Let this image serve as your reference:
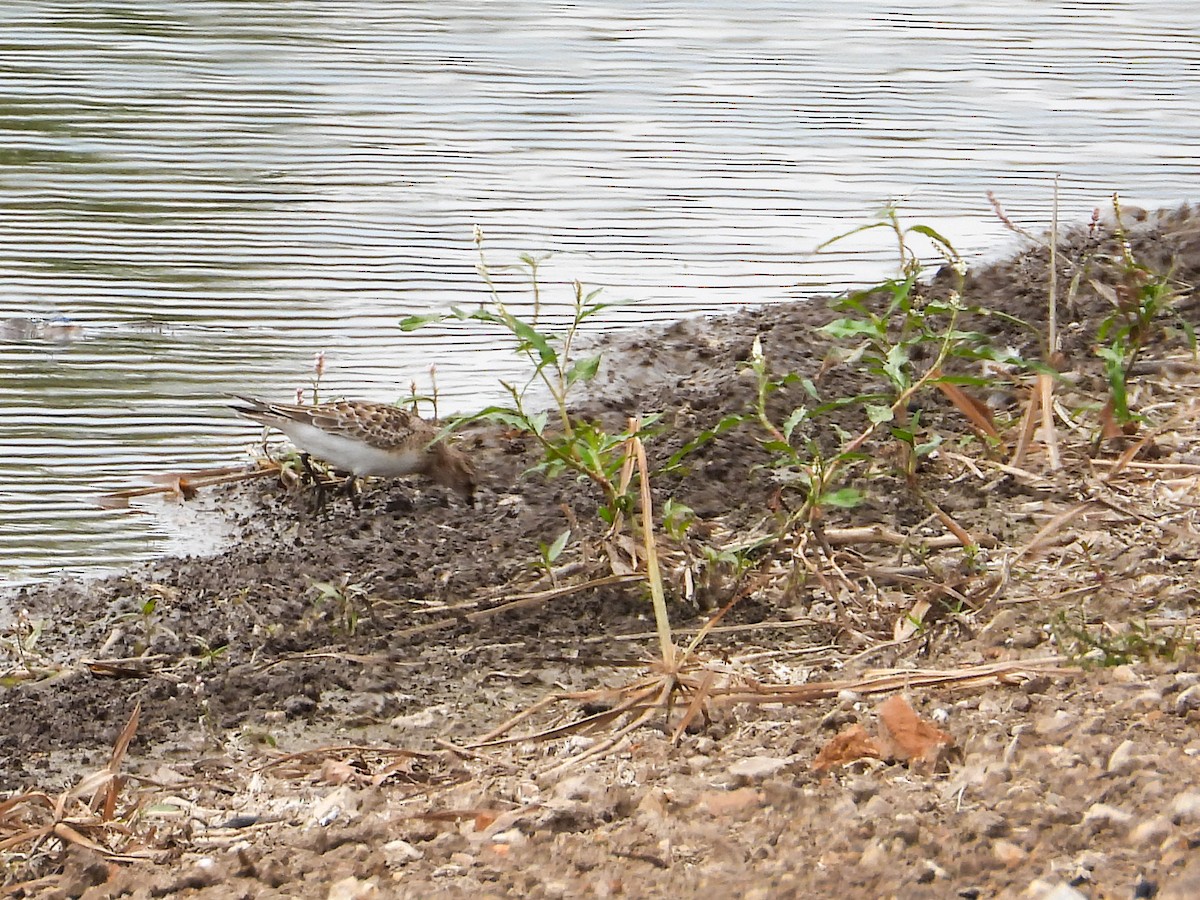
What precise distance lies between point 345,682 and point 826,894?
1501 millimetres

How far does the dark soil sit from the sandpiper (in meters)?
0.11

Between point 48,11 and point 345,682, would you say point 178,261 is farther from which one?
point 48,11

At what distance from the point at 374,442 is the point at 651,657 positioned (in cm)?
125

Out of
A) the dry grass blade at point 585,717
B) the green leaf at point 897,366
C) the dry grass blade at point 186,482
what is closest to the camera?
the dry grass blade at point 585,717

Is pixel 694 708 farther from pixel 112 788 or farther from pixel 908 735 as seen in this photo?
pixel 112 788

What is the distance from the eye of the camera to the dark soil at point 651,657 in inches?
95.7

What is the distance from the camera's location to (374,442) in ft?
14.7

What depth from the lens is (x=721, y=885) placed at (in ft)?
7.58

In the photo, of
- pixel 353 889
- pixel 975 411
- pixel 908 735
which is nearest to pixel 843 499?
pixel 975 411

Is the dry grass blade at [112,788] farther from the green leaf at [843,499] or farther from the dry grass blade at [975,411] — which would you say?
the dry grass blade at [975,411]

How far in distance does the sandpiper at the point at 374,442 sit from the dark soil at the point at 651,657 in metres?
0.11

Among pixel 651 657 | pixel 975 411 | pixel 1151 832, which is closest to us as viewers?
pixel 1151 832

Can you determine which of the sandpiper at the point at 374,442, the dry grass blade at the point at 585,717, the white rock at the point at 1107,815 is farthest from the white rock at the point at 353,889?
the sandpiper at the point at 374,442

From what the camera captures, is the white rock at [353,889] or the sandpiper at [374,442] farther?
the sandpiper at [374,442]
